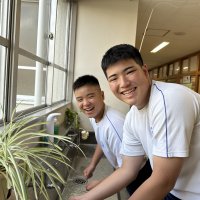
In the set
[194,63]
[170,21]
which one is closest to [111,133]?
[170,21]

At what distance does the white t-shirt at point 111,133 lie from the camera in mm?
1421

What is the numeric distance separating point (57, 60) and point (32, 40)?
816 mm

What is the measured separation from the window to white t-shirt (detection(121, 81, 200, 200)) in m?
0.64

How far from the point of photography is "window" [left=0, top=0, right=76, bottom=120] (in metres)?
1.31

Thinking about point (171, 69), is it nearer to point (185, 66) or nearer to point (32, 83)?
point (185, 66)

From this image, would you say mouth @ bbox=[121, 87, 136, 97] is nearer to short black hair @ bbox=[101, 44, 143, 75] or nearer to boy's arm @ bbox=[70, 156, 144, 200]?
short black hair @ bbox=[101, 44, 143, 75]

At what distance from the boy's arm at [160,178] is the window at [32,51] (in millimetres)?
705

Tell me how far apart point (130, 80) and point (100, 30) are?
2295mm

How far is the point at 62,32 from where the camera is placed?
3.02m

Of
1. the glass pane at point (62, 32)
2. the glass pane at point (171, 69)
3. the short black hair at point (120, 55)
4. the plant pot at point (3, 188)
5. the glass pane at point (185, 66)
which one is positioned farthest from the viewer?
the glass pane at point (171, 69)

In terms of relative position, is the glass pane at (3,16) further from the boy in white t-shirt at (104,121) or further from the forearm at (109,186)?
the forearm at (109,186)

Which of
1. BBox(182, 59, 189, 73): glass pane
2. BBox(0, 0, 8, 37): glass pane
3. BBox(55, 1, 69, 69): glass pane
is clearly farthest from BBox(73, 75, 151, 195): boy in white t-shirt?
BBox(182, 59, 189, 73): glass pane

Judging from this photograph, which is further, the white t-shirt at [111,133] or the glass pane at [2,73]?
the white t-shirt at [111,133]

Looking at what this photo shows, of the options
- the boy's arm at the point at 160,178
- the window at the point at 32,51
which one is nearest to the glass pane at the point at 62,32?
the window at the point at 32,51
